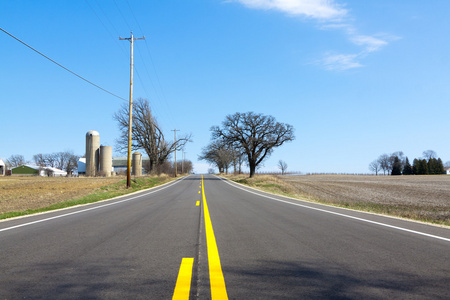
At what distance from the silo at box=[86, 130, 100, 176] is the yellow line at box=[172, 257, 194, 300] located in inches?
2543

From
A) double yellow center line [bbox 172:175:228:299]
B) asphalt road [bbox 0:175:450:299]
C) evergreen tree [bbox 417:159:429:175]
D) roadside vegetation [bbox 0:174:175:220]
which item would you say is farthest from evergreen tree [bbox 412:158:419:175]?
double yellow center line [bbox 172:175:228:299]

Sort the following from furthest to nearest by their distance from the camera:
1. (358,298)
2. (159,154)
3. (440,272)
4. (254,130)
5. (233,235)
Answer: (159,154), (254,130), (233,235), (440,272), (358,298)

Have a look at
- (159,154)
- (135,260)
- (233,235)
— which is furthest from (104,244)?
(159,154)

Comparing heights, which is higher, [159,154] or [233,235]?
[159,154]

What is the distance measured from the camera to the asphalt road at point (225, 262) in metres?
3.63

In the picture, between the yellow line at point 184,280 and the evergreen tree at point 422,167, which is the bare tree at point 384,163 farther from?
the yellow line at point 184,280

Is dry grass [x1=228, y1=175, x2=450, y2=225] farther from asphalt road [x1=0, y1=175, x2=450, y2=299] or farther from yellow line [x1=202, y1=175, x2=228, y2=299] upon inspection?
yellow line [x1=202, y1=175, x2=228, y2=299]

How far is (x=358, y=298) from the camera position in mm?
3406

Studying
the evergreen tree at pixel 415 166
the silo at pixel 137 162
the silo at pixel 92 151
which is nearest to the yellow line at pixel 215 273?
the silo at pixel 92 151

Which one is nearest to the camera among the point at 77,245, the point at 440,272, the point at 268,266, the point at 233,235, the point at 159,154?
the point at 440,272

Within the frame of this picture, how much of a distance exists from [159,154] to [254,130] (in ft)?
67.6

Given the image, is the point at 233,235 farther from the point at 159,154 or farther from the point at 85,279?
the point at 159,154

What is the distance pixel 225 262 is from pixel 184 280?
98 cm

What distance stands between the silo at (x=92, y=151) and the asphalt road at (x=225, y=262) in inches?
2366
